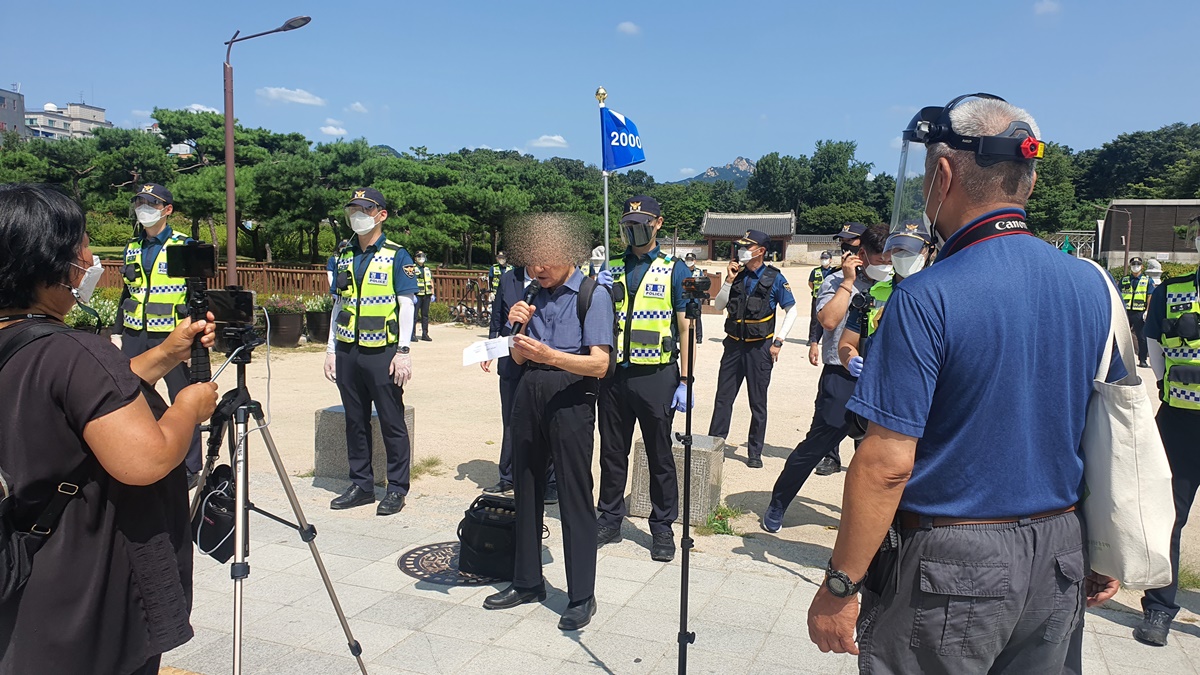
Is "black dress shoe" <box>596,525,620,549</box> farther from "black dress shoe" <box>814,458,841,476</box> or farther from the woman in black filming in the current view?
the woman in black filming

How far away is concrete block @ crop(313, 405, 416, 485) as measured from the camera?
21.7 feet

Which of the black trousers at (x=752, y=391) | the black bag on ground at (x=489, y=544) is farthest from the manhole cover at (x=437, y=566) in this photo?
the black trousers at (x=752, y=391)

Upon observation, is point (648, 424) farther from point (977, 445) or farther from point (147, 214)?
point (147, 214)

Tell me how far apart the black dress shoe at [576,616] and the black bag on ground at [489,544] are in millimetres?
Result: 622

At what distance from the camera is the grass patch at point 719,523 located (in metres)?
5.55

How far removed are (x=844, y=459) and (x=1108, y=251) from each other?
52.3 metres

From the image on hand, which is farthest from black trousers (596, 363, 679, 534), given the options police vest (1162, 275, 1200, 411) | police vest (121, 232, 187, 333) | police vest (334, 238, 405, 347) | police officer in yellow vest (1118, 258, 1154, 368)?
police officer in yellow vest (1118, 258, 1154, 368)

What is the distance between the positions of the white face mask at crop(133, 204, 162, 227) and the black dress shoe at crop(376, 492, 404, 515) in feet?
9.51

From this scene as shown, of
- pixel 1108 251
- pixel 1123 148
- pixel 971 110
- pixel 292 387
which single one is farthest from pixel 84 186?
pixel 1123 148

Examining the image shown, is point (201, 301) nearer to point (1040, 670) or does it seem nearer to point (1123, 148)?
point (1040, 670)

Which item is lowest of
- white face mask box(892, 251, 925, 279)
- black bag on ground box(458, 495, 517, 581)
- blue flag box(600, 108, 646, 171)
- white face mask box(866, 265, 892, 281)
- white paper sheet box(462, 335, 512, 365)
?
black bag on ground box(458, 495, 517, 581)

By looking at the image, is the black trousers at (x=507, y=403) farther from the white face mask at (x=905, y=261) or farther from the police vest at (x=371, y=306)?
the white face mask at (x=905, y=261)

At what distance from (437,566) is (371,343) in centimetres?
180

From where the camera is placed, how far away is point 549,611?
166 inches
